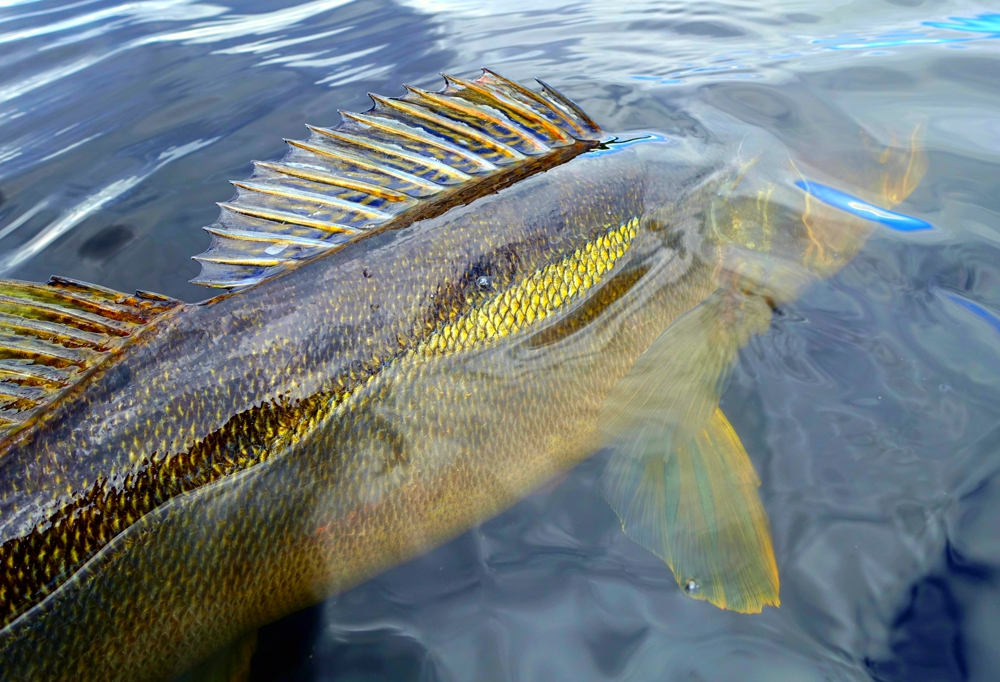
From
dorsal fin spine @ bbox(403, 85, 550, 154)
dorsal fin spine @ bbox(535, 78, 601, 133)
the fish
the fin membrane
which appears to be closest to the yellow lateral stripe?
the fish

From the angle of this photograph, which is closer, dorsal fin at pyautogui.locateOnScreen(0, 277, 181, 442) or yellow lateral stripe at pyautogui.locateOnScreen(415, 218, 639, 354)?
dorsal fin at pyautogui.locateOnScreen(0, 277, 181, 442)

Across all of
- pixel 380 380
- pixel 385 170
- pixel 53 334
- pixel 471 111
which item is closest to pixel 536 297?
pixel 380 380

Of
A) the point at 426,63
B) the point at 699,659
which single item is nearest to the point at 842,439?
the point at 699,659

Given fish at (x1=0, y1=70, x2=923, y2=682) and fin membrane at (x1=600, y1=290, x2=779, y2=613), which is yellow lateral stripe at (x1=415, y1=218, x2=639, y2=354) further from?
fin membrane at (x1=600, y1=290, x2=779, y2=613)

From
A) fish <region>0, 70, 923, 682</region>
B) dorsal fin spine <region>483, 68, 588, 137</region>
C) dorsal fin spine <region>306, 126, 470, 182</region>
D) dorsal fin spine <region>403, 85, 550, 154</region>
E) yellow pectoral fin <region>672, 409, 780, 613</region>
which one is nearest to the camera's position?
fish <region>0, 70, 923, 682</region>

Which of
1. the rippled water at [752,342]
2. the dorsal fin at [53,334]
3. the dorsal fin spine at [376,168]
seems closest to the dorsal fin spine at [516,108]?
the dorsal fin spine at [376,168]

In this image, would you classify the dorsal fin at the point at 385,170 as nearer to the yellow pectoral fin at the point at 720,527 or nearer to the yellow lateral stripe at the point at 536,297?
the yellow lateral stripe at the point at 536,297
